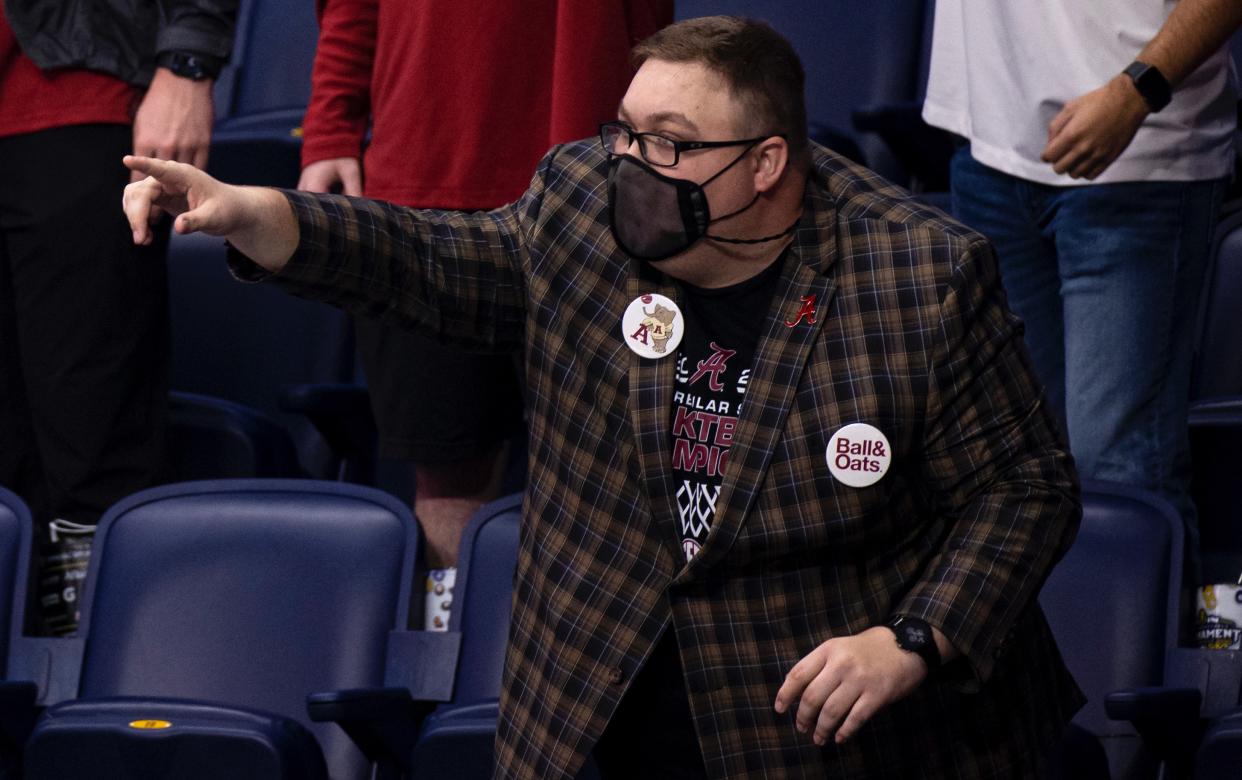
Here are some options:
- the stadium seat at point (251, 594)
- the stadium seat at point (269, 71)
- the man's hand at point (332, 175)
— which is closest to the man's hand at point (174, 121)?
the man's hand at point (332, 175)

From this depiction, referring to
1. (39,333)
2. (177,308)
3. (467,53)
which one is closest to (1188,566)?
(467,53)

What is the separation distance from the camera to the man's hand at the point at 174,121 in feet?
7.93

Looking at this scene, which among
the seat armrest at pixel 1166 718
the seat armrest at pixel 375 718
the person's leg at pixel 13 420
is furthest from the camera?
the person's leg at pixel 13 420

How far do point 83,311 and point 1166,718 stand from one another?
1.54m

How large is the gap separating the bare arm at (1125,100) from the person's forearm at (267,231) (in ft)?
3.05

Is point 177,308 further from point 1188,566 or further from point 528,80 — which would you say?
point 1188,566

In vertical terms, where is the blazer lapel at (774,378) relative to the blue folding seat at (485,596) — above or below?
above

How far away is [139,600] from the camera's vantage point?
7.93 feet

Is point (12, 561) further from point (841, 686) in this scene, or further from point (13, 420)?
point (841, 686)

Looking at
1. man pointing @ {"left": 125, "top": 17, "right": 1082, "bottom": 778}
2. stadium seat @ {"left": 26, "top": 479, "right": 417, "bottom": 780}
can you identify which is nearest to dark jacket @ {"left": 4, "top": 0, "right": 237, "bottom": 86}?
stadium seat @ {"left": 26, "top": 479, "right": 417, "bottom": 780}

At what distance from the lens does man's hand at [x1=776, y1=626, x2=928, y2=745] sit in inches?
57.2

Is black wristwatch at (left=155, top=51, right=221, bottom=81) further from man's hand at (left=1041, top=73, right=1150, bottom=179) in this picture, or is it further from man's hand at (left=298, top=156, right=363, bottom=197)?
man's hand at (left=1041, top=73, right=1150, bottom=179)

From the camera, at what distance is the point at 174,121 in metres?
2.43

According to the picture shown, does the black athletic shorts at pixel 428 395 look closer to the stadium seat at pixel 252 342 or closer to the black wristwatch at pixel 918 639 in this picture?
the stadium seat at pixel 252 342
